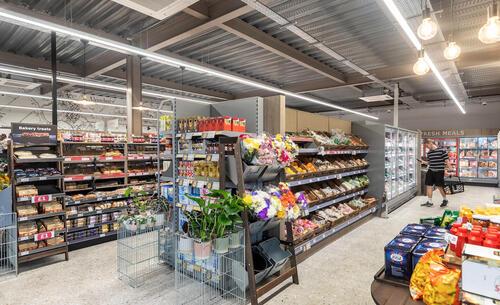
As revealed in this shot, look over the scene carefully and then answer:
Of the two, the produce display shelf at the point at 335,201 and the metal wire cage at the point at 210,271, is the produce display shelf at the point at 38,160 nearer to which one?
the metal wire cage at the point at 210,271

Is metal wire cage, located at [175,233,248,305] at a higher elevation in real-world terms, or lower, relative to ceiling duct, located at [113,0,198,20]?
lower

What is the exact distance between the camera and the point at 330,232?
489 centimetres

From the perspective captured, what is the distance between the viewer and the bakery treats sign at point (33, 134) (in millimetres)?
3996

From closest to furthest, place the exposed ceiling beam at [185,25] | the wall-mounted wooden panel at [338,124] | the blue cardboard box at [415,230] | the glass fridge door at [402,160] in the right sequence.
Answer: the blue cardboard box at [415,230] → the exposed ceiling beam at [185,25] → the wall-mounted wooden panel at [338,124] → the glass fridge door at [402,160]

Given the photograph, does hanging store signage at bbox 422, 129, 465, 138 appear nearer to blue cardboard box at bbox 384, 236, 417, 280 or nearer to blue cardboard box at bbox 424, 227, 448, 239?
blue cardboard box at bbox 424, 227, 448, 239

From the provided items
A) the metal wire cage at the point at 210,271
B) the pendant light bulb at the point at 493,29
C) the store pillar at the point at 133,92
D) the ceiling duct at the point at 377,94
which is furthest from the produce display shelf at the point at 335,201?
the store pillar at the point at 133,92

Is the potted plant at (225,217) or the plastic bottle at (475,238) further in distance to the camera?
the potted plant at (225,217)

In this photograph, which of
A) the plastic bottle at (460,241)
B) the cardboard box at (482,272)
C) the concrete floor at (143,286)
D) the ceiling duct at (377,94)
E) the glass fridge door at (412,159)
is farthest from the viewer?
the glass fridge door at (412,159)

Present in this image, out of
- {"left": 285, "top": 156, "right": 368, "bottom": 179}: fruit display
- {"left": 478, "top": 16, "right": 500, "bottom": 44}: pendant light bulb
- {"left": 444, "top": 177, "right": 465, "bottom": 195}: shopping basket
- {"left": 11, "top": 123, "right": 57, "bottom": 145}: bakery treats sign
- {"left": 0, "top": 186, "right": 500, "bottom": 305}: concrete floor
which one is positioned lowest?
{"left": 0, "top": 186, "right": 500, "bottom": 305}: concrete floor

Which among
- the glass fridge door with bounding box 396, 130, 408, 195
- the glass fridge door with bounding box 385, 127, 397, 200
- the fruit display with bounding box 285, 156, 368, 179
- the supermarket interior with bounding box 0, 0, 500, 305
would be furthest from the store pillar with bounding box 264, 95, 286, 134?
the glass fridge door with bounding box 396, 130, 408, 195

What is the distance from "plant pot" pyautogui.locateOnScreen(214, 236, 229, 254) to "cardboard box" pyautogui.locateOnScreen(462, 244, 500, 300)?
1793 mm

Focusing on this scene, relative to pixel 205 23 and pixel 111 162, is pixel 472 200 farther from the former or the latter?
pixel 111 162

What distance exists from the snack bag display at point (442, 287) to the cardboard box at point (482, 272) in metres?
0.11

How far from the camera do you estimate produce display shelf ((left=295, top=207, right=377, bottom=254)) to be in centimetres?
415
